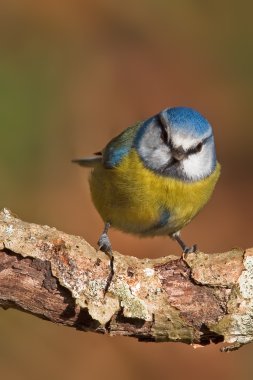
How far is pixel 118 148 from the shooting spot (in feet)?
15.8

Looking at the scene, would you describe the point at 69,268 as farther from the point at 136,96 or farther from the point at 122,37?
the point at 122,37

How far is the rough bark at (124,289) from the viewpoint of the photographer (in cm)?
333

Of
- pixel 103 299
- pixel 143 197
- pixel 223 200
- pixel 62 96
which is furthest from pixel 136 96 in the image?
pixel 103 299

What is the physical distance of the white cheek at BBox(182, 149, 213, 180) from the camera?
445 centimetres

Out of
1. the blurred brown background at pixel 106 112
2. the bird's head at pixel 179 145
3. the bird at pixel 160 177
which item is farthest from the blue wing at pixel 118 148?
the blurred brown background at pixel 106 112

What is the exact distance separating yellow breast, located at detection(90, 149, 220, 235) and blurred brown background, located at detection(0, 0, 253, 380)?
133 centimetres

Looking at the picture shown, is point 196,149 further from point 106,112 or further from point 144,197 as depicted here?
point 106,112

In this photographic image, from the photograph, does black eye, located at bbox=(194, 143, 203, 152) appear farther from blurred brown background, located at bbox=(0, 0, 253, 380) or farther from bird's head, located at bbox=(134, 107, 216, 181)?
blurred brown background, located at bbox=(0, 0, 253, 380)

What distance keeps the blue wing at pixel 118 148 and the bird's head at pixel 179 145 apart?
0.47 ft

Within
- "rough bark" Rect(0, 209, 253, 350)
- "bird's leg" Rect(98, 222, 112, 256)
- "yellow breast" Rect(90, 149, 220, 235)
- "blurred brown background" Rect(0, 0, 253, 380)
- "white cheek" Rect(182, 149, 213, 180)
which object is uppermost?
"blurred brown background" Rect(0, 0, 253, 380)

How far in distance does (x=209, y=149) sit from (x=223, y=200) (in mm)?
2809

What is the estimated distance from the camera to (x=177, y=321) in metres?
3.45

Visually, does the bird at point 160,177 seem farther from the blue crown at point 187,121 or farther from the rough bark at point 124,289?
the rough bark at point 124,289

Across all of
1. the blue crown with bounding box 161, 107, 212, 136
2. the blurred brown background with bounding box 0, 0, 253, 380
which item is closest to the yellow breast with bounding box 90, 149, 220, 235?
the blue crown with bounding box 161, 107, 212, 136
